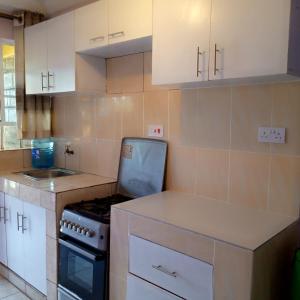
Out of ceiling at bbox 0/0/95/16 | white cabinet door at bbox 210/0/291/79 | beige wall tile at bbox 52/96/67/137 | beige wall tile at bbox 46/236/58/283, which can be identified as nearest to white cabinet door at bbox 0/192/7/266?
beige wall tile at bbox 46/236/58/283

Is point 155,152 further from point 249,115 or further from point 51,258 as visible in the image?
point 51,258

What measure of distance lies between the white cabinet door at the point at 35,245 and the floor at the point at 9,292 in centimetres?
15

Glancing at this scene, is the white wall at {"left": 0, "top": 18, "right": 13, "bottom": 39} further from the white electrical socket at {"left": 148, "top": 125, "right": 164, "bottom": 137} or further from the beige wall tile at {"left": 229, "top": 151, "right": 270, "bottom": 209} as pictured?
the beige wall tile at {"left": 229, "top": 151, "right": 270, "bottom": 209}

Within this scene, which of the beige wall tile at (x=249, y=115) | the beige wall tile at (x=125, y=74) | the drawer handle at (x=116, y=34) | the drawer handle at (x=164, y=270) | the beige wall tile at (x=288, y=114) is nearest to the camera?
the drawer handle at (x=164, y=270)

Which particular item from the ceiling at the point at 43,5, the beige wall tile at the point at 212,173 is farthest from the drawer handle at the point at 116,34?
the beige wall tile at the point at 212,173

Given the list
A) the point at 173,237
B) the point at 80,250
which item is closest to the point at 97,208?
the point at 80,250

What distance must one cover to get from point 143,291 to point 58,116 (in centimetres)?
202

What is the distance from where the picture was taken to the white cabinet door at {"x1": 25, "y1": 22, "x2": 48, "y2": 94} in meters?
2.67

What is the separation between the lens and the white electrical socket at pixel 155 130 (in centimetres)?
224

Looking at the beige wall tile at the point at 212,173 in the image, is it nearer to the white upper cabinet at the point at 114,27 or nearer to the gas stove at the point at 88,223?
the gas stove at the point at 88,223

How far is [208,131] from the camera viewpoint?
6.48 feet

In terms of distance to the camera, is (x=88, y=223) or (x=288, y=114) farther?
(x=88, y=223)

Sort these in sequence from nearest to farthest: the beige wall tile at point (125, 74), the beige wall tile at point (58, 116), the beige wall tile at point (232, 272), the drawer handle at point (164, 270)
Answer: the beige wall tile at point (232, 272) → the drawer handle at point (164, 270) → the beige wall tile at point (125, 74) → the beige wall tile at point (58, 116)

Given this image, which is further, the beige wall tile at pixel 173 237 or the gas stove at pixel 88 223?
the gas stove at pixel 88 223
